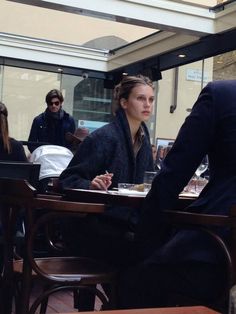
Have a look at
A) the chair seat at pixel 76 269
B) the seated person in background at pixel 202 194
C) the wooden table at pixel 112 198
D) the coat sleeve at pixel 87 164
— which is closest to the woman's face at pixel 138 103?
the coat sleeve at pixel 87 164

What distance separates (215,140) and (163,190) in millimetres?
266

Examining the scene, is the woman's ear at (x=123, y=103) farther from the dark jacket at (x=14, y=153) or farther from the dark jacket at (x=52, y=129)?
the dark jacket at (x=52, y=129)

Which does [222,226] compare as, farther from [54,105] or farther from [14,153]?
[54,105]

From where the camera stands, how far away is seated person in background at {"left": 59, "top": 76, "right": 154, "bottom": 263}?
265 centimetres

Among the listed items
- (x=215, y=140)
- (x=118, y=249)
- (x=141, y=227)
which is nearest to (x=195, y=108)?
(x=215, y=140)

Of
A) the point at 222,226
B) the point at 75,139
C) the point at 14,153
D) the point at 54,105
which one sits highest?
the point at 54,105

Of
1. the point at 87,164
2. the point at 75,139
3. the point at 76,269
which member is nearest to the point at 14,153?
the point at 75,139

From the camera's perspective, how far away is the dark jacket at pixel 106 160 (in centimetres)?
287

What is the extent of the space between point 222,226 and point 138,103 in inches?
51.8

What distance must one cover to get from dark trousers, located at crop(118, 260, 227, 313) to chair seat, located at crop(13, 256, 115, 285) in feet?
0.35

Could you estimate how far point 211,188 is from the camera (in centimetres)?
206

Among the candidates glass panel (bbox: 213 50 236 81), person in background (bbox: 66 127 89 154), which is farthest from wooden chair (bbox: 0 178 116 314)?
glass panel (bbox: 213 50 236 81)

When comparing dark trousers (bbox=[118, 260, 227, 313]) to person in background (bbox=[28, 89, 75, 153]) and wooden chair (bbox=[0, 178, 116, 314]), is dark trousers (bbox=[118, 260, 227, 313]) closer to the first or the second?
wooden chair (bbox=[0, 178, 116, 314])

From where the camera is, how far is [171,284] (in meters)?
2.08
